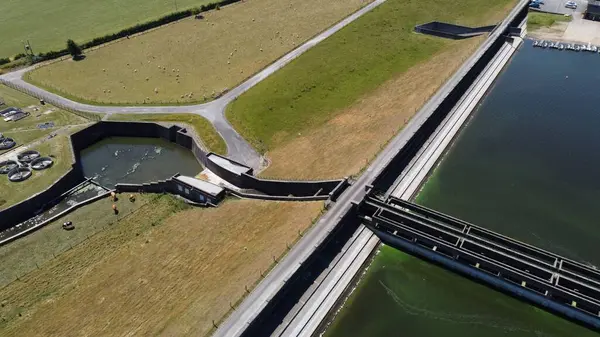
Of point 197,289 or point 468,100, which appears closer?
point 197,289

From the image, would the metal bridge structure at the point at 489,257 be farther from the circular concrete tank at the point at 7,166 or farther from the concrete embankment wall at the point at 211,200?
the circular concrete tank at the point at 7,166

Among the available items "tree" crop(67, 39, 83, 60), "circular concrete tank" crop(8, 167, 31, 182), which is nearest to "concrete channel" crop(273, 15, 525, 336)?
"circular concrete tank" crop(8, 167, 31, 182)

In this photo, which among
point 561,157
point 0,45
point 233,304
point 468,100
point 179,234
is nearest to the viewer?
point 233,304

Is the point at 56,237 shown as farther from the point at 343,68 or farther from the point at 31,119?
→ the point at 343,68

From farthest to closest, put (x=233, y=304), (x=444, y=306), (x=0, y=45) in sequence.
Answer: (x=0, y=45) → (x=444, y=306) → (x=233, y=304)

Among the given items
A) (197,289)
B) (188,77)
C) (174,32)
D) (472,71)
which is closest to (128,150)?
(188,77)

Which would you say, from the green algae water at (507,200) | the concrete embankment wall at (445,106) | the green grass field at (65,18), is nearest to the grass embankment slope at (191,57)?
the green grass field at (65,18)

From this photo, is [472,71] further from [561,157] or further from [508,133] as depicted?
[561,157]

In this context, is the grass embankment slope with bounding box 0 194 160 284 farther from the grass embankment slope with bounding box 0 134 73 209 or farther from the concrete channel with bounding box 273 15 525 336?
the concrete channel with bounding box 273 15 525 336
